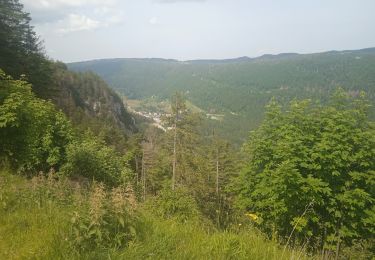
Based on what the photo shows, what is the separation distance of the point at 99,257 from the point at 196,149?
26.6m

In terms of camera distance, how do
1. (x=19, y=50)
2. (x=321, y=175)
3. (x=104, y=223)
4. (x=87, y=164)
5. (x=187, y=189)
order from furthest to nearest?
(x=19, y=50)
(x=87, y=164)
(x=187, y=189)
(x=321, y=175)
(x=104, y=223)

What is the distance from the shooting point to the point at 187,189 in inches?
563

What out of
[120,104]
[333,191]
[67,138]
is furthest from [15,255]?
[120,104]

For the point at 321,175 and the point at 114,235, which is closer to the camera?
the point at 114,235

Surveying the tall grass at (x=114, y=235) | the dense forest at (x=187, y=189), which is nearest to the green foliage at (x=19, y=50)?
the dense forest at (x=187, y=189)

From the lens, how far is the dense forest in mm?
3736

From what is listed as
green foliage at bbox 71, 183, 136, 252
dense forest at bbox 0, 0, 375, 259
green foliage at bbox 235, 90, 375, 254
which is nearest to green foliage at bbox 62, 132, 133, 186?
dense forest at bbox 0, 0, 375, 259

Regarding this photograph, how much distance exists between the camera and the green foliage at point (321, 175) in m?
11.7

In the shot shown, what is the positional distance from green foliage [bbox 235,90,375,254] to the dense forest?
1.8 inches

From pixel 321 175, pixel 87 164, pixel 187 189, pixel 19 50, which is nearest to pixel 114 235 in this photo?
pixel 321 175

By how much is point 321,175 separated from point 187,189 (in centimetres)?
504

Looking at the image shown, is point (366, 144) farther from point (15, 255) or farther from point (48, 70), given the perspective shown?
point (48, 70)

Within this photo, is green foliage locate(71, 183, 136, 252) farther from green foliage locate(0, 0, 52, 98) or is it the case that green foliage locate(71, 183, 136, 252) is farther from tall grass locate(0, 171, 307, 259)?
green foliage locate(0, 0, 52, 98)

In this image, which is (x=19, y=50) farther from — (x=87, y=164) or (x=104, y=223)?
(x=104, y=223)
